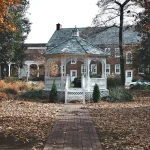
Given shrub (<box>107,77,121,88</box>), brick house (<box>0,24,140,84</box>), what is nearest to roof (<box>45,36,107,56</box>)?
shrub (<box>107,77,121,88</box>)

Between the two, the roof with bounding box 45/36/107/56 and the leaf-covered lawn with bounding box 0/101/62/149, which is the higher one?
the roof with bounding box 45/36/107/56

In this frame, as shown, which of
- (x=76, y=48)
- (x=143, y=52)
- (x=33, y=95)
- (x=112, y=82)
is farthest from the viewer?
(x=112, y=82)

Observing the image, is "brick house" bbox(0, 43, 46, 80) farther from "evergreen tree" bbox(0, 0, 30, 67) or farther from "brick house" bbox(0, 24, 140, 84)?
"evergreen tree" bbox(0, 0, 30, 67)

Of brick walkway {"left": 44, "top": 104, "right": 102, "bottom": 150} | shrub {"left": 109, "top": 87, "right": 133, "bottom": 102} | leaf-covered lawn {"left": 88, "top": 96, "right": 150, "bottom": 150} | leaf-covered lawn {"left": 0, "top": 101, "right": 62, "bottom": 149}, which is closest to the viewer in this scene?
brick walkway {"left": 44, "top": 104, "right": 102, "bottom": 150}

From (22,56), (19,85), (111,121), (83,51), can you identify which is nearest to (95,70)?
(22,56)

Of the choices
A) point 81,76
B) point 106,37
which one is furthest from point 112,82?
point 106,37

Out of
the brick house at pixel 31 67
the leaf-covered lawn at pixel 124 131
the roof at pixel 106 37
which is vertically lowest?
the leaf-covered lawn at pixel 124 131

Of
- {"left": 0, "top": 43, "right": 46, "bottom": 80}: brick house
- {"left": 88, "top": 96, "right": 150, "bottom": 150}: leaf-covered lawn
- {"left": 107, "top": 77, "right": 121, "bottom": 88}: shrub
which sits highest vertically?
{"left": 0, "top": 43, "right": 46, "bottom": 80}: brick house

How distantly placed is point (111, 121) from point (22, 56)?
4001 cm

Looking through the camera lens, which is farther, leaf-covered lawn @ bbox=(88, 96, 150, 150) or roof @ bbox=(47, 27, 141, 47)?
roof @ bbox=(47, 27, 141, 47)

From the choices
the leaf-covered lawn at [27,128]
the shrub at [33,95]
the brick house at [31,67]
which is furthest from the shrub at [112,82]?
the brick house at [31,67]

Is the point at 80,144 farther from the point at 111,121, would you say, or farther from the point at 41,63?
the point at 41,63

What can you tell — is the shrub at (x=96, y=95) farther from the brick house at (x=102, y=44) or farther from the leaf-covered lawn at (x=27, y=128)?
the brick house at (x=102, y=44)

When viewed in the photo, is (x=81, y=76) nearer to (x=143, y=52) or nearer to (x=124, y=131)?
(x=143, y=52)
